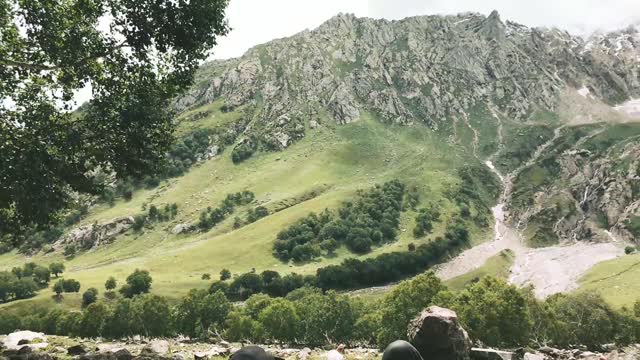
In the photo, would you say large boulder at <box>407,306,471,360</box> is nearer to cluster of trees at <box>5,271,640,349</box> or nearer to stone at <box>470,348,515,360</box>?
stone at <box>470,348,515,360</box>

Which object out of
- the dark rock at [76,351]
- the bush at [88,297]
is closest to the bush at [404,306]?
the dark rock at [76,351]

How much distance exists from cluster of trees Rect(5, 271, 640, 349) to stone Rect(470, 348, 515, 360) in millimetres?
57207

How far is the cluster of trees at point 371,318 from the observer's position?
297 feet

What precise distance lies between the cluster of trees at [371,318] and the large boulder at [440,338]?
5763 cm

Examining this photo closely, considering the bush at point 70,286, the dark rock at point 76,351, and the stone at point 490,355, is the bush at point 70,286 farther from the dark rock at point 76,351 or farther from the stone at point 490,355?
the stone at point 490,355

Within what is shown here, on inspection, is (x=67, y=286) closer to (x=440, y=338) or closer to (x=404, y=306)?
(x=404, y=306)

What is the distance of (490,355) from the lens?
33.1 meters

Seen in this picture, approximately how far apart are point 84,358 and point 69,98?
16578 millimetres

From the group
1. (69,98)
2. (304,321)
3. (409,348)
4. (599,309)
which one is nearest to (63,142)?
(69,98)

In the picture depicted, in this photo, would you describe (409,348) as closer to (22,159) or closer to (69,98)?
(22,159)

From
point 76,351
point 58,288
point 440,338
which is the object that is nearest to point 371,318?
point 440,338

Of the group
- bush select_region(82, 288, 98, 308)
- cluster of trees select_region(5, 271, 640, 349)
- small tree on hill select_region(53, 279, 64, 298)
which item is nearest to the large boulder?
cluster of trees select_region(5, 271, 640, 349)

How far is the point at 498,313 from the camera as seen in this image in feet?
292

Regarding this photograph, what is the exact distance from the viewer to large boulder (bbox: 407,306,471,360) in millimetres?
32406
